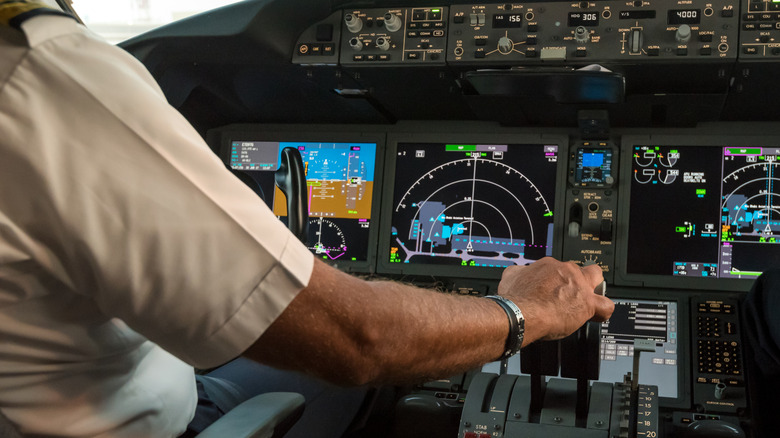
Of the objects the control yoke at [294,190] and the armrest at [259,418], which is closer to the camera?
the armrest at [259,418]

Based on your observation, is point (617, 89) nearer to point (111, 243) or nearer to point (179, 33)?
point (179, 33)

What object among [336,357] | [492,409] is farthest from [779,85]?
[336,357]

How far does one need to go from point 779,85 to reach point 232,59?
62.9 inches

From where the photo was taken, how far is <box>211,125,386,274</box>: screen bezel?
9.30ft

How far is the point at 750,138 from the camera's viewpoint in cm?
255

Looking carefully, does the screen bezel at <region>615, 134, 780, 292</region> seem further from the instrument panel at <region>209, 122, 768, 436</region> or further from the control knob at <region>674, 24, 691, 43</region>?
the control knob at <region>674, 24, 691, 43</region>

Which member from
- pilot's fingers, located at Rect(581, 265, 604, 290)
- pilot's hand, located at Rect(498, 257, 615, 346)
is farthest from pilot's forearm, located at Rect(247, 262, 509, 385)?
pilot's fingers, located at Rect(581, 265, 604, 290)

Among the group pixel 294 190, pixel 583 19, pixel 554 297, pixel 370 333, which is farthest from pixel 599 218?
pixel 370 333

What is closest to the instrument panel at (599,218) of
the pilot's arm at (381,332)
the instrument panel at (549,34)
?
the instrument panel at (549,34)

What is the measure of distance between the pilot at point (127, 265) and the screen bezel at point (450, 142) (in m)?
1.69

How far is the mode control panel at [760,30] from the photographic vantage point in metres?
2.12

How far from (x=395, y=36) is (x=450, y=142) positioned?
532 millimetres

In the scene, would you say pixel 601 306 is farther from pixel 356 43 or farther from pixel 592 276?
pixel 356 43

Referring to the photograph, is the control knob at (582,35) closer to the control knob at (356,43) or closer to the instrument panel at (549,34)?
the instrument panel at (549,34)
